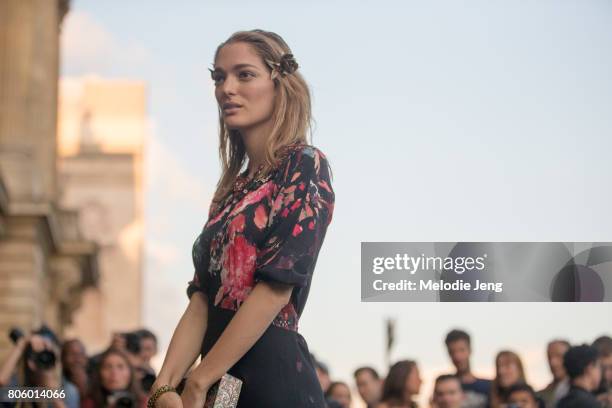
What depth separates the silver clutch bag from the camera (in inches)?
146

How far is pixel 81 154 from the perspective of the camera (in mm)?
77000

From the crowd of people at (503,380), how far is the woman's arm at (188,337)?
5671 millimetres

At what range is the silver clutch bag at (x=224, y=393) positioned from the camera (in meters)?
3.72

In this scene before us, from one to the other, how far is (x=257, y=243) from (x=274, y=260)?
9cm

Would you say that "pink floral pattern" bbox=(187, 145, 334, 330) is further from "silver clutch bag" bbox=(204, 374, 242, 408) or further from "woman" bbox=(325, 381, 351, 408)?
"woman" bbox=(325, 381, 351, 408)

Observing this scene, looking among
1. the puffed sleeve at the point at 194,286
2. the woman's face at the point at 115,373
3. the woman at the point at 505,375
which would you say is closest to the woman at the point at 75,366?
the woman's face at the point at 115,373

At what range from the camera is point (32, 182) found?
32250 millimetres

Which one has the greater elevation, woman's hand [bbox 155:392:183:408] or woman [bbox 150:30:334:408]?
woman [bbox 150:30:334:408]

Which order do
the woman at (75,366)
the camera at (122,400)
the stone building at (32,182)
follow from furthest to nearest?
the stone building at (32,182) < the woman at (75,366) < the camera at (122,400)

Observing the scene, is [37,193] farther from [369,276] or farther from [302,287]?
[302,287]

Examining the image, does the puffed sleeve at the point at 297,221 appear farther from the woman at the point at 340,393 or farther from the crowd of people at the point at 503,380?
the woman at the point at 340,393

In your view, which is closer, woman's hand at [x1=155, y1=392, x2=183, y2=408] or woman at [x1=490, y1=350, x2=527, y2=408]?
woman's hand at [x1=155, y1=392, x2=183, y2=408]

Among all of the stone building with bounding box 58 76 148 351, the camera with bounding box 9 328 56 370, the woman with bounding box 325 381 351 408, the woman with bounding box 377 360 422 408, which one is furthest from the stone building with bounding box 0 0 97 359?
the stone building with bounding box 58 76 148 351

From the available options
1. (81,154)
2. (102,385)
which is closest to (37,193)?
(102,385)
